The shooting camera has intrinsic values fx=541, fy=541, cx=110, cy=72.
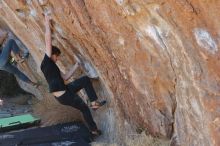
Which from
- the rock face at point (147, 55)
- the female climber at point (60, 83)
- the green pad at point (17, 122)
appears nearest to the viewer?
the rock face at point (147, 55)

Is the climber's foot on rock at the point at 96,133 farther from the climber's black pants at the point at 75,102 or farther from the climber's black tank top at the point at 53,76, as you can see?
the climber's black tank top at the point at 53,76

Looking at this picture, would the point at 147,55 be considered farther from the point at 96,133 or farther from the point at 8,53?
the point at 8,53

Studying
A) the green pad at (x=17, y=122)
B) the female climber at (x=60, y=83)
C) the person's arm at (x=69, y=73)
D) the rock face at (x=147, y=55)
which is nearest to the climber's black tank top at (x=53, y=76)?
the female climber at (x=60, y=83)

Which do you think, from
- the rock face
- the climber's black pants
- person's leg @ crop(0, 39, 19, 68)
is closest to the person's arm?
the rock face

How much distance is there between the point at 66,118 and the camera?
435 inches

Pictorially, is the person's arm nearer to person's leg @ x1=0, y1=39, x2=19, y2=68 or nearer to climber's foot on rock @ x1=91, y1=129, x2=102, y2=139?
climber's foot on rock @ x1=91, y1=129, x2=102, y2=139

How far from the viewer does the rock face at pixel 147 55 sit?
5488 millimetres

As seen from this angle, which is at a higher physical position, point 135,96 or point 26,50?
point 26,50

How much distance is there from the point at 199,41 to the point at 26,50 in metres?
7.73

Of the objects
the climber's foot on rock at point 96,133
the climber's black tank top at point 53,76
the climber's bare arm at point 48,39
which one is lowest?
the climber's foot on rock at point 96,133

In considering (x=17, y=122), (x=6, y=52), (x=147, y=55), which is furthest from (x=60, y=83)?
(x=17, y=122)

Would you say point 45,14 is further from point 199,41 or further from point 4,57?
point 199,41

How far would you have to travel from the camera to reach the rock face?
18.0ft

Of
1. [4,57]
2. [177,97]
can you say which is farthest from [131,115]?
[4,57]
